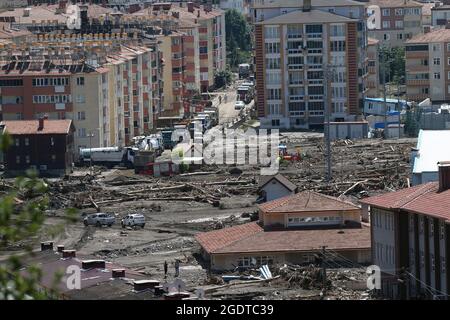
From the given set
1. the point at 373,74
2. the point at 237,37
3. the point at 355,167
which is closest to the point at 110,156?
the point at 355,167

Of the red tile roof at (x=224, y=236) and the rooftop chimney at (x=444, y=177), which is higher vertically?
the rooftop chimney at (x=444, y=177)

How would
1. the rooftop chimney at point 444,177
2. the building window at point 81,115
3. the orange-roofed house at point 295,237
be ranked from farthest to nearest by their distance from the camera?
the building window at point 81,115 < the orange-roofed house at point 295,237 < the rooftop chimney at point 444,177

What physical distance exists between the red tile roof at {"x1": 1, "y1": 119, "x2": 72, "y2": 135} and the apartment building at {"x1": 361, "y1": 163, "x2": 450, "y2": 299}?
22.9m

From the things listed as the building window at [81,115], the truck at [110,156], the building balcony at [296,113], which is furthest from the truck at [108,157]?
the building balcony at [296,113]

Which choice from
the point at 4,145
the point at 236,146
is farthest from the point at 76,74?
the point at 4,145

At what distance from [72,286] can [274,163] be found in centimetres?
2628

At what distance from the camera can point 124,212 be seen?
39.0m

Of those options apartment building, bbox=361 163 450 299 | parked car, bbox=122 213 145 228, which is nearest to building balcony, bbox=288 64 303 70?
parked car, bbox=122 213 145 228

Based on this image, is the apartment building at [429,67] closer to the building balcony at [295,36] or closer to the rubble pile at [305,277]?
the building balcony at [295,36]

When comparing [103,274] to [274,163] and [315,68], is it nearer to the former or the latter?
[274,163]

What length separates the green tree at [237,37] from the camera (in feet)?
297

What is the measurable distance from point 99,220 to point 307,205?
25.5 feet

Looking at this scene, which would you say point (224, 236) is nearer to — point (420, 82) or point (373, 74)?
point (420, 82)

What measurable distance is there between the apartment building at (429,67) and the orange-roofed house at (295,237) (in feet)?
119
